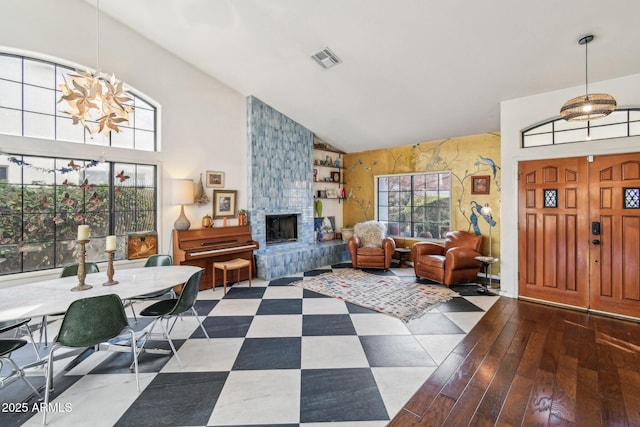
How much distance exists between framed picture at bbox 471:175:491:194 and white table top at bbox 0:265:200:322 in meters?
4.99

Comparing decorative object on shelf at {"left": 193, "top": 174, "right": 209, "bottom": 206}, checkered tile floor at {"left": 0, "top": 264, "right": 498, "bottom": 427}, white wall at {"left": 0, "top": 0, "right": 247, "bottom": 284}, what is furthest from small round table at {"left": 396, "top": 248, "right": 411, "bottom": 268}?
decorative object on shelf at {"left": 193, "top": 174, "right": 209, "bottom": 206}

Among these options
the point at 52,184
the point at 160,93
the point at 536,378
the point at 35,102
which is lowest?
the point at 536,378

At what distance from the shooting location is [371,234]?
6203 mm

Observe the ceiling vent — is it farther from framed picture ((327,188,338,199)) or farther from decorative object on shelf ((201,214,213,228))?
framed picture ((327,188,338,199))

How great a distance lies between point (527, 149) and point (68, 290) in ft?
18.0

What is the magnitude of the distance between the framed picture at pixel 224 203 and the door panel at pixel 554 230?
461cm

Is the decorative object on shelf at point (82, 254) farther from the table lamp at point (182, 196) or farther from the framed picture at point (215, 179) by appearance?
the framed picture at point (215, 179)

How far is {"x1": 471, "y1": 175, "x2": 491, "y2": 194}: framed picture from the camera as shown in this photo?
534 centimetres

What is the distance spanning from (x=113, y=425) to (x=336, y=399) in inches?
56.8

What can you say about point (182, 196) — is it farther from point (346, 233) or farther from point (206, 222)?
point (346, 233)

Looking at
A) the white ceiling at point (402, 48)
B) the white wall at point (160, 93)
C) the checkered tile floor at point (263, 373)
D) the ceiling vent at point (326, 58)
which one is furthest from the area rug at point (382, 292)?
the ceiling vent at point (326, 58)

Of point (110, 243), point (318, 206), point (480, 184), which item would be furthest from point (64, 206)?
point (480, 184)

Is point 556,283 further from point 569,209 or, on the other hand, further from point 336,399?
point 336,399

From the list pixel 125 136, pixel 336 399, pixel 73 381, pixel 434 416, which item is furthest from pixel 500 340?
pixel 125 136
